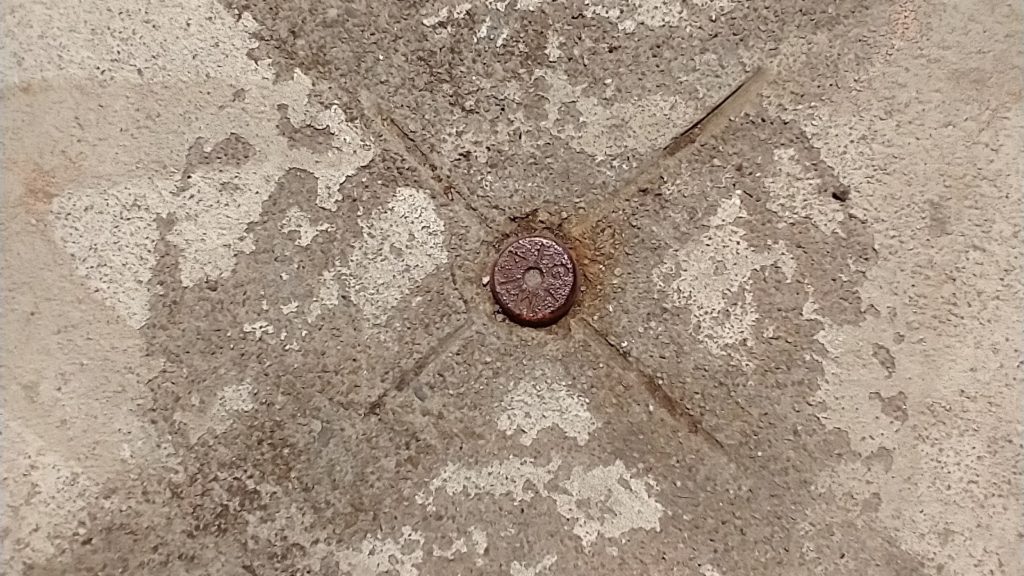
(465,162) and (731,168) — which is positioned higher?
(731,168)

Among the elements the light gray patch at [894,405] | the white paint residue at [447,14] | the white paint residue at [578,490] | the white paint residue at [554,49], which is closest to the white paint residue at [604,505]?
the white paint residue at [578,490]

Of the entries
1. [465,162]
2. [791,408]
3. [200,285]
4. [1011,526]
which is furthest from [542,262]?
[1011,526]

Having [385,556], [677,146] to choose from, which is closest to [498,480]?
[385,556]

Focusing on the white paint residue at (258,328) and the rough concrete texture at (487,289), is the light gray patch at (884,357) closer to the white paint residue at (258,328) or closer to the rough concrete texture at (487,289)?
the rough concrete texture at (487,289)

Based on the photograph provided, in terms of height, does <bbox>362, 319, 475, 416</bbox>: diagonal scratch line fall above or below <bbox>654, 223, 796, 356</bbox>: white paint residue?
below

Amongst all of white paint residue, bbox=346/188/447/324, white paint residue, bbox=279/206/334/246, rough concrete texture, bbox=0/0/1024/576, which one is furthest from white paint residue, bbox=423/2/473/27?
white paint residue, bbox=279/206/334/246

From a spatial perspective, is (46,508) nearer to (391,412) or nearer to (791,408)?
(391,412)

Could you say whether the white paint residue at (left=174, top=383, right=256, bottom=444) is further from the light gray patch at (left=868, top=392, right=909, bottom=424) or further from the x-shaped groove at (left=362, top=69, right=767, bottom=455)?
the light gray patch at (left=868, top=392, right=909, bottom=424)
